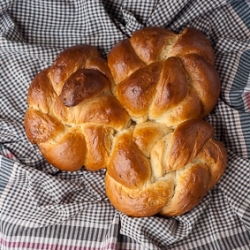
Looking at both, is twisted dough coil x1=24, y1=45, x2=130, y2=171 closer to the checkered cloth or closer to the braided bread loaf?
the braided bread loaf

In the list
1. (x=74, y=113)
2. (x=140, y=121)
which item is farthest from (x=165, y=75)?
(x=74, y=113)

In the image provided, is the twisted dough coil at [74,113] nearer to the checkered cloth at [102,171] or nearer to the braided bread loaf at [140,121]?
the braided bread loaf at [140,121]

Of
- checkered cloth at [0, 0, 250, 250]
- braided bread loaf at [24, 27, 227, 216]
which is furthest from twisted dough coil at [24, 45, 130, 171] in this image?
checkered cloth at [0, 0, 250, 250]

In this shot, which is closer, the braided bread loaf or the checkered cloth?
the braided bread loaf

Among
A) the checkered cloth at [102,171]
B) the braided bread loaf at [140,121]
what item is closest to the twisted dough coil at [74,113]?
the braided bread loaf at [140,121]

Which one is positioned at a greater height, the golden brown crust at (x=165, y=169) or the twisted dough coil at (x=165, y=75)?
the twisted dough coil at (x=165, y=75)
